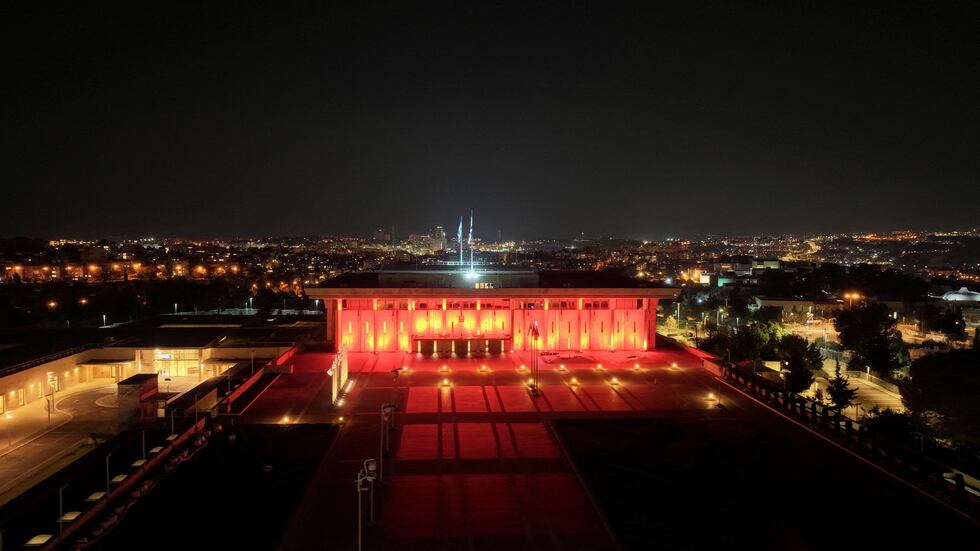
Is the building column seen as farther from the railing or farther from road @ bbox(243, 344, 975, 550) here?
the railing

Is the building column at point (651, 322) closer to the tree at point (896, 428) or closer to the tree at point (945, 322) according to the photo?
the tree at point (896, 428)

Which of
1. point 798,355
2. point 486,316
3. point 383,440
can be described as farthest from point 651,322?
point 383,440

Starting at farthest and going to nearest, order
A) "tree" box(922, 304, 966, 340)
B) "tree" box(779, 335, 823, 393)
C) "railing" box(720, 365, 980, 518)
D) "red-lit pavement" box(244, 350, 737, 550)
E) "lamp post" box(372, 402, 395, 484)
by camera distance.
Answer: "tree" box(922, 304, 966, 340) → "tree" box(779, 335, 823, 393) → "lamp post" box(372, 402, 395, 484) → "railing" box(720, 365, 980, 518) → "red-lit pavement" box(244, 350, 737, 550)

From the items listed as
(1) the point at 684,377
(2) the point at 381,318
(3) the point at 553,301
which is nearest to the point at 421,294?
(2) the point at 381,318

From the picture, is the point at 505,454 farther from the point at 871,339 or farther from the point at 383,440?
the point at 871,339

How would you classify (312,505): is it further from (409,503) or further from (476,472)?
(476,472)

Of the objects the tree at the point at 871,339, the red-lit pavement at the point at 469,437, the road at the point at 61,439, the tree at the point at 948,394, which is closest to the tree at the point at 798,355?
the tree at the point at 871,339

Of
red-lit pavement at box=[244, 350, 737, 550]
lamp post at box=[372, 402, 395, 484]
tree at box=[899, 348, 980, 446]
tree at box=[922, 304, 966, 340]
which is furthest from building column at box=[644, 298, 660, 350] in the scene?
tree at box=[922, 304, 966, 340]
